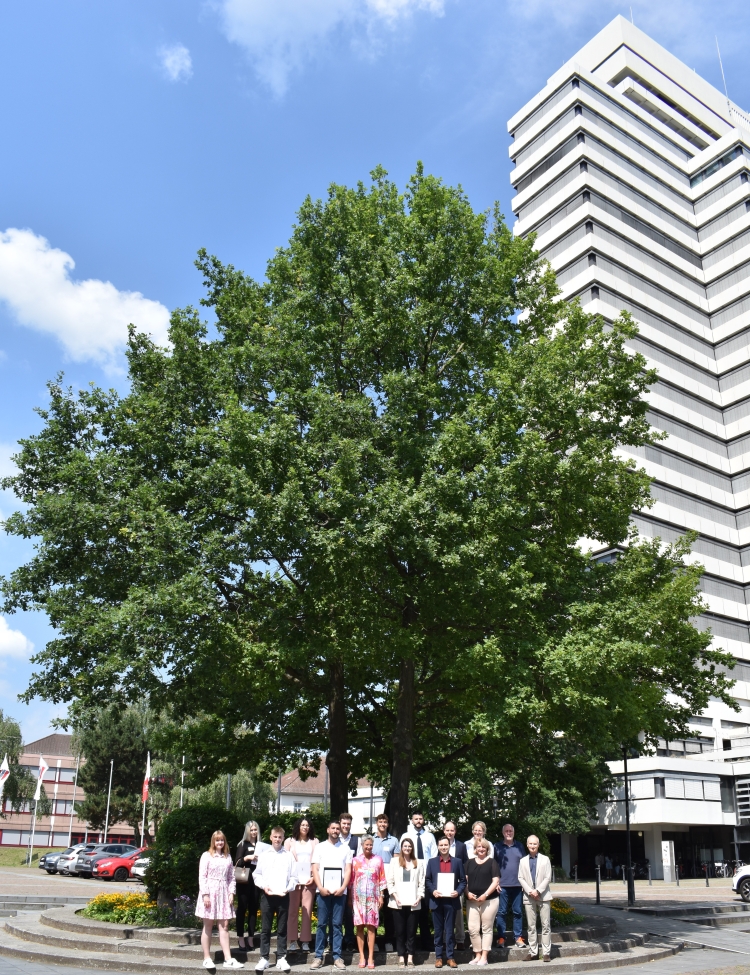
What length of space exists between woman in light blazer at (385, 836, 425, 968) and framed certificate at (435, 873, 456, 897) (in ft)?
0.76

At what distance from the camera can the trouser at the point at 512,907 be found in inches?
486

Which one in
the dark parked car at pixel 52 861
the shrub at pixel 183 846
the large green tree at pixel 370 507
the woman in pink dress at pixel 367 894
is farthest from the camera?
the dark parked car at pixel 52 861

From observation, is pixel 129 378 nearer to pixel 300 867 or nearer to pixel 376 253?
pixel 376 253

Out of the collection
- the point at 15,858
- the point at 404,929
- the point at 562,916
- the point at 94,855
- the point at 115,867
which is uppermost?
the point at 404,929

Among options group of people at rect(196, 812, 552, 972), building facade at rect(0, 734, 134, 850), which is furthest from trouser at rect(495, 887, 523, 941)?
building facade at rect(0, 734, 134, 850)

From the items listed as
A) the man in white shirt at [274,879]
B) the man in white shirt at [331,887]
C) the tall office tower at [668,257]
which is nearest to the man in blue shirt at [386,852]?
the man in white shirt at [331,887]

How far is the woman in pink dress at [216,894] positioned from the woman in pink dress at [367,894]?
162 cm

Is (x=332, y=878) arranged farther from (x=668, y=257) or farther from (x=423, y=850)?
(x=668, y=257)

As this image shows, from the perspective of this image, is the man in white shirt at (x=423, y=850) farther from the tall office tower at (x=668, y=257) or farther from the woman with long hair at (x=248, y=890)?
the tall office tower at (x=668, y=257)

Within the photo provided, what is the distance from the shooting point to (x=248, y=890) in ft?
39.4

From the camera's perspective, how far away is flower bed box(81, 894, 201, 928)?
1391 centimetres

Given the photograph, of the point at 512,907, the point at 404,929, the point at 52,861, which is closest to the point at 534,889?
the point at 512,907

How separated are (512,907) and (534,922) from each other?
42cm

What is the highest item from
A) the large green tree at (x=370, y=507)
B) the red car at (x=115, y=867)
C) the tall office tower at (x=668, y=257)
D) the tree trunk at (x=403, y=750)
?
the tall office tower at (x=668, y=257)
